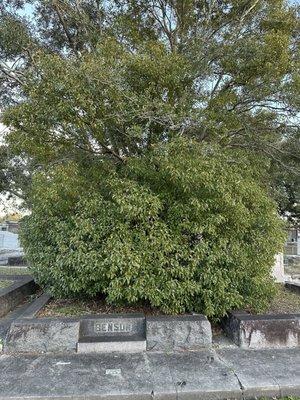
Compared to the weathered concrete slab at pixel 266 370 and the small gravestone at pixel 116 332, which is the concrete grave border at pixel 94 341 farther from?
the weathered concrete slab at pixel 266 370

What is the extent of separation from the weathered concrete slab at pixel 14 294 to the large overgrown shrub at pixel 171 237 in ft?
3.83

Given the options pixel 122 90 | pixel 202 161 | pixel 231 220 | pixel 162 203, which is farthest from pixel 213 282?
pixel 122 90

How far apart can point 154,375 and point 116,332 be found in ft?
2.97

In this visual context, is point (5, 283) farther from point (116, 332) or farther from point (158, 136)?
point (158, 136)

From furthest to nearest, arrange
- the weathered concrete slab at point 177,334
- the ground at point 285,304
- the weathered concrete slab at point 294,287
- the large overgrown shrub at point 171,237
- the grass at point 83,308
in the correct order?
1. the weathered concrete slab at point 294,287
2. the ground at point 285,304
3. the grass at point 83,308
4. the large overgrown shrub at point 171,237
5. the weathered concrete slab at point 177,334

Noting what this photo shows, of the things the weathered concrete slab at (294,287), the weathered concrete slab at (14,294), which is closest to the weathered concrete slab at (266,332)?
the weathered concrete slab at (294,287)

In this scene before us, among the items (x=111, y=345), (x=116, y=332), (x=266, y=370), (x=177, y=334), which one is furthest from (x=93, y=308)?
(x=266, y=370)

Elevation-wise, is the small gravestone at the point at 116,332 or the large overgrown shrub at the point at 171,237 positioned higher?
the large overgrown shrub at the point at 171,237

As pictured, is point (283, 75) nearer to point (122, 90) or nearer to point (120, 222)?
point (122, 90)

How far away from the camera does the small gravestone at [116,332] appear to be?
146 inches

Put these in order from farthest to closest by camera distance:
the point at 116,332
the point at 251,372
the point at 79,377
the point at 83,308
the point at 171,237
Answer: the point at 83,308
the point at 171,237
the point at 116,332
the point at 251,372
the point at 79,377

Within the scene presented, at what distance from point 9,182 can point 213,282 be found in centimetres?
1215

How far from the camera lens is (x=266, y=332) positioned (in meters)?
3.84

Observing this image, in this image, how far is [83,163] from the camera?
5910 mm
